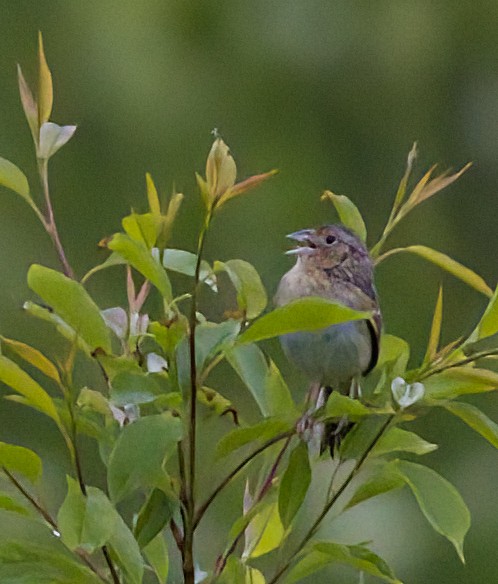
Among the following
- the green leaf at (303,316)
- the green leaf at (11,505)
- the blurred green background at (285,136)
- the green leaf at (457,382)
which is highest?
the green leaf at (303,316)

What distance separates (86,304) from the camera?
1.19m

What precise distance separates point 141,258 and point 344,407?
22cm

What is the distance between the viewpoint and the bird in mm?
1993

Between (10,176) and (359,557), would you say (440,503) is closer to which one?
(359,557)

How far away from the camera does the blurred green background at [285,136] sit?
10.6 feet

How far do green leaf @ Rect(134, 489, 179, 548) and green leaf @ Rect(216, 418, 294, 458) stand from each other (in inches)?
2.6

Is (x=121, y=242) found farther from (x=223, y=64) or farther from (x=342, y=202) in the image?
(x=223, y=64)

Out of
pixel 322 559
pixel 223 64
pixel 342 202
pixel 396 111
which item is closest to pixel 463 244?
pixel 396 111

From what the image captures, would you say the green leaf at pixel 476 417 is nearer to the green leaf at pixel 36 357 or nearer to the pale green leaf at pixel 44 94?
the green leaf at pixel 36 357

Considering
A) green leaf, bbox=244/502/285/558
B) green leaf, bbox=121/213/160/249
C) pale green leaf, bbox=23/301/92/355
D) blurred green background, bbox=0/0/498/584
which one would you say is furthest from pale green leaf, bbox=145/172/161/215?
blurred green background, bbox=0/0/498/584

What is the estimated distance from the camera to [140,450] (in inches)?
44.3

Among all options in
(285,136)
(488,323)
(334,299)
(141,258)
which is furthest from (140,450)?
(285,136)

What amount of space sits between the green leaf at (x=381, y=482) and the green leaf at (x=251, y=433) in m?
0.12

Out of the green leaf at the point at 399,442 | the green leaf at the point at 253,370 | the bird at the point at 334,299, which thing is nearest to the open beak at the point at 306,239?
the bird at the point at 334,299
